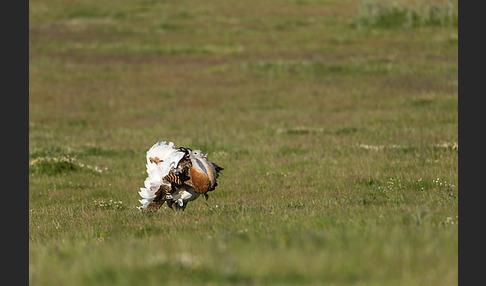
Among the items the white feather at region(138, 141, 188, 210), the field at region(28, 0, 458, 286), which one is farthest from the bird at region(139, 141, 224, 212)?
the field at region(28, 0, 458, 286)

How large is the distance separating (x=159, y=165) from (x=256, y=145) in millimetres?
11063

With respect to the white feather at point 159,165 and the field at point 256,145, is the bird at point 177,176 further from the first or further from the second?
the field at point 256,145

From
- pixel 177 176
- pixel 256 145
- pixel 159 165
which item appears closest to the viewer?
pixel 177 176

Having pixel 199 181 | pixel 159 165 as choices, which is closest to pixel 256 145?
pixel 159 165

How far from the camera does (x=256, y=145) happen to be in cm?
2166

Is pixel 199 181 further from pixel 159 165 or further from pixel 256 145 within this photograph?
pixel 256 145

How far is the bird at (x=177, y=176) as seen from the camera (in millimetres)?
10523

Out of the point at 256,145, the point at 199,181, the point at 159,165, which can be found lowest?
the point at 256,145

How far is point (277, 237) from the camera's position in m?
7.10

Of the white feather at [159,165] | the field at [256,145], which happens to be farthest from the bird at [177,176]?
the field at [256,145]

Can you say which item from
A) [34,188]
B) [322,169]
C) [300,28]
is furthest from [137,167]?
[300,28]

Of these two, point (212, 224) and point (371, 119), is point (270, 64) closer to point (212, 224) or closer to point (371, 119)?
point (371, 119)

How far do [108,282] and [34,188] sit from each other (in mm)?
11592

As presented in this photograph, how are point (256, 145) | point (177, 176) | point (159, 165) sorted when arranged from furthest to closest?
point (256, 145) → point (159, 165) → point (177, 176)
